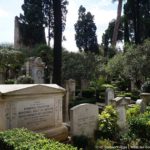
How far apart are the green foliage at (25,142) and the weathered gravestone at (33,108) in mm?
1225

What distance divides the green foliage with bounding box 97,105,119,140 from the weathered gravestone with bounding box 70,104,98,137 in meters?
0.21

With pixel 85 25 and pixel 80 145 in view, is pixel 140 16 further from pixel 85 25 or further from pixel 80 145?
pixel 80 145

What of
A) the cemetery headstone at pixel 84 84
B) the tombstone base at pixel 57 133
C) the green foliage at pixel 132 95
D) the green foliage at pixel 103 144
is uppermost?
the cemetery headstone at pixel 84 84

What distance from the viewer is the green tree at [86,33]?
4538 centimetres

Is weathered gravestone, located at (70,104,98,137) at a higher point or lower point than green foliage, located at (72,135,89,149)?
higher

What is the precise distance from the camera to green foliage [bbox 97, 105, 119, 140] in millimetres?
9203

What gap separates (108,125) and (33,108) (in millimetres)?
2747

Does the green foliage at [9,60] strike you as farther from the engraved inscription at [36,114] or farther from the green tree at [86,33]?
the green tree at [86,33]

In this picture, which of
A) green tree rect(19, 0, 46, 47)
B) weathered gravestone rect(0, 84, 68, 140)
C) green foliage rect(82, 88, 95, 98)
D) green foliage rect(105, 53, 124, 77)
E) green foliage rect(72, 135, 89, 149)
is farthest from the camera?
green tree rect(19, 0, 46, 47)

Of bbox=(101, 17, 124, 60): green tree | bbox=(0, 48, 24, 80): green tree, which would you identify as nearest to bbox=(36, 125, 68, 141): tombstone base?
bbox=(0, 48, 24, 80): green tree

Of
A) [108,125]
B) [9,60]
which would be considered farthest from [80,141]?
[9,60]

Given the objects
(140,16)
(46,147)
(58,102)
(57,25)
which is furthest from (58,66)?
(140,16)

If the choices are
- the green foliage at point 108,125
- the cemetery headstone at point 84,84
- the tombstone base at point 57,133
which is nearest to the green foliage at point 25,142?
the tombstone base at point 57,133

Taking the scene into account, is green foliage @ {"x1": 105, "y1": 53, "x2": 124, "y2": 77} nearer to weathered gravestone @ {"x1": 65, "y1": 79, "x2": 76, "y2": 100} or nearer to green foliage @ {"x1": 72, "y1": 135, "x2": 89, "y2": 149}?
weathered gravestone @ {"x1": 65, "y1": 79, "x2": 76, "y2": 100}
